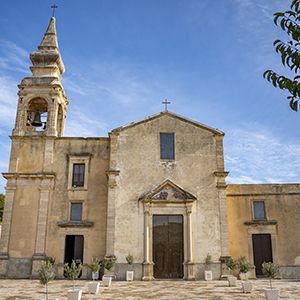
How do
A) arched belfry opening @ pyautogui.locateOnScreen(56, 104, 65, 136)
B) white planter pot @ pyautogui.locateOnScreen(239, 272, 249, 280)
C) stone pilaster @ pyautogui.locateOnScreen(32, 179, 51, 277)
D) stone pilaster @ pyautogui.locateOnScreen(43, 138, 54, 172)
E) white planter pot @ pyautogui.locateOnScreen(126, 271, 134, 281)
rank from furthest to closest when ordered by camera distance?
arched belfry opening @ pyautogui.locateOnScreen(56, 104, 65, 136) → stone pilaster @ pyautogui.locateOnScreen(43, 138, 54, 172) → stone pilaster @ pyautogui.locateOnScreen(32, 179, 51, 277) → white planter pot @ pyautogui.locateOnScreen(239, 272, 249, 280) → white planter pot @ pyautogui.locateOnScreen(126, 271, 134, 281)

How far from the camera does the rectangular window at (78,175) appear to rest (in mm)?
25469

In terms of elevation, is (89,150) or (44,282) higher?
(89,150)

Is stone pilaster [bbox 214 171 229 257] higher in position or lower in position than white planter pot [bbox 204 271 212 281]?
higher

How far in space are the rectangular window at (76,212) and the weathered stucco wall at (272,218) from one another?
9667 mm

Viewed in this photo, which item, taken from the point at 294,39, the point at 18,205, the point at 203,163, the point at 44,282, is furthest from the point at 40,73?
the point at 294,39

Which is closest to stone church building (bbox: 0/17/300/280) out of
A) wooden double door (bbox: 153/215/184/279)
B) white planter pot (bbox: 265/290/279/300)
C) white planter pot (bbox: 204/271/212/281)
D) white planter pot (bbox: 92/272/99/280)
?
wooden double door (bbox: 153/215/184/279)

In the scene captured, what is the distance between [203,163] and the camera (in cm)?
2511

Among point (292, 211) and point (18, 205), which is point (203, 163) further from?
point (18, 205)

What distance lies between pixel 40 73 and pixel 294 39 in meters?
25.8

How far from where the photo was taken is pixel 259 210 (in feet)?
84.3

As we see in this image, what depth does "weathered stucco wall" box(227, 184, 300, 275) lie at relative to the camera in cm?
2469

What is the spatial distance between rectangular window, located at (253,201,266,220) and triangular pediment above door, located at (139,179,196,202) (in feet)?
15.1

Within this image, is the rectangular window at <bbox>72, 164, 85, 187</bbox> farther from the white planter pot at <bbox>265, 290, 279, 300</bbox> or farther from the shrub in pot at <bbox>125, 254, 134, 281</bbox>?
the white planter pot at <bbox>265, 290, 279, 300</bbox>

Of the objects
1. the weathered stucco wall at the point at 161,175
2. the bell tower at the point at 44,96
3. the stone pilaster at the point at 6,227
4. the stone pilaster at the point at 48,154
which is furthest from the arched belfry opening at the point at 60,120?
the stone pilaster at the point at 6,227
